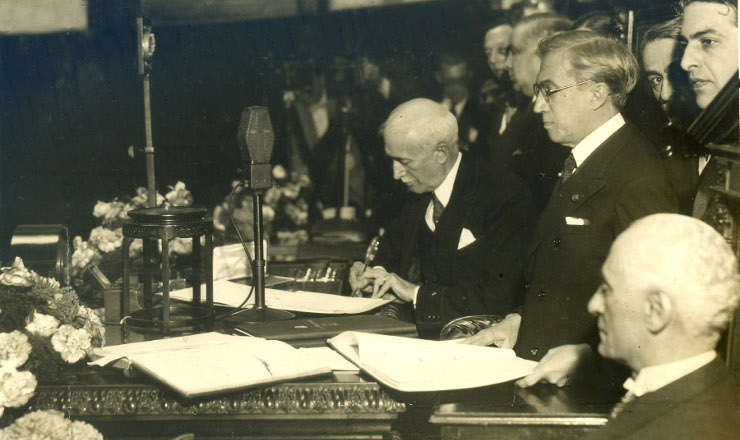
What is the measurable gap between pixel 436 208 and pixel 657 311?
6.26ft

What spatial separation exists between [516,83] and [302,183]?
1.58 m

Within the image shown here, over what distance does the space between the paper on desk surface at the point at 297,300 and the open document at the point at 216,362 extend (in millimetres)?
501

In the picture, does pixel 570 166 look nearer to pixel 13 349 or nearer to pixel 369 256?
pixel 369 256

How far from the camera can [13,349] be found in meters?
1.56

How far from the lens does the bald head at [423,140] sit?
2.89 m

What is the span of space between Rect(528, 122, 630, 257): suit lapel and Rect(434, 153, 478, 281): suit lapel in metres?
0.85

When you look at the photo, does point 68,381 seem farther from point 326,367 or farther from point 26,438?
point 326,367

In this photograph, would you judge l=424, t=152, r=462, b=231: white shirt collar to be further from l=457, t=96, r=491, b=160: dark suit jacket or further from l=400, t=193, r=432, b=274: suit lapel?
l=457, t=96, r=491, b=160: dark suit jacket

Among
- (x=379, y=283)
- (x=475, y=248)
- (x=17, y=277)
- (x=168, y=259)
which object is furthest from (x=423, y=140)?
(x=17, y=277)

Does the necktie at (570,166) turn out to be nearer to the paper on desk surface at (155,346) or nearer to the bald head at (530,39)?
the paper on desk surface at (155,346)

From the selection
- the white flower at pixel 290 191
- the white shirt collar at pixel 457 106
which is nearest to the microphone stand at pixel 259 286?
the white flower at pixel 290 191

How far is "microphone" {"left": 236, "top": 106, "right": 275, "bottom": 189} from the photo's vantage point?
221cm

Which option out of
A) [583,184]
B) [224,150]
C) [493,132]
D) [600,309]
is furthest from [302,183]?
[600,309]

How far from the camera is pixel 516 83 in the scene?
12.2 ft
